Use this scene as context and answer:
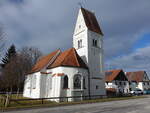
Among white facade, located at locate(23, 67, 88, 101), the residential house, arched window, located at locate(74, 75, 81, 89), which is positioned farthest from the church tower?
the residential house

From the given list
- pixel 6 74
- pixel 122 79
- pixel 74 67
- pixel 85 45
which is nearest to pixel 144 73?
pixel 122 79

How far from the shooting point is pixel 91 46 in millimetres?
30672

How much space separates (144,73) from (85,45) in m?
43.0

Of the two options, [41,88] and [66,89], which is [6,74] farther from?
[66,89]

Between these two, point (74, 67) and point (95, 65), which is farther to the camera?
point (95, 65)

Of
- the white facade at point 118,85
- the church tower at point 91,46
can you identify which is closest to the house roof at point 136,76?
the white facade at point 118,85

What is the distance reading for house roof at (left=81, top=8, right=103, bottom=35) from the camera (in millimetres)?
32278

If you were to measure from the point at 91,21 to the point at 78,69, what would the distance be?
46.1 ft

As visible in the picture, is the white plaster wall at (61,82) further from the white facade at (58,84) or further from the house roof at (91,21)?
the house roof at (91,21)

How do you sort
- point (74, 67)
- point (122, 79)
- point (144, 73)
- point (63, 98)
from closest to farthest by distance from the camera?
1. point (63, 98)
2. point (74, 67)
3. point (122, 79)
4. point (144, 73)

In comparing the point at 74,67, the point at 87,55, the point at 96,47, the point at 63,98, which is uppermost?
the point at 96,47

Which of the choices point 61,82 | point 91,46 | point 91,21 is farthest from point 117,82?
point 61,82

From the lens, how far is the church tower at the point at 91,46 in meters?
29.4

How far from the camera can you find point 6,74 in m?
35.1
